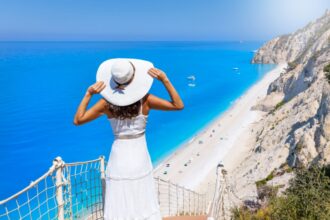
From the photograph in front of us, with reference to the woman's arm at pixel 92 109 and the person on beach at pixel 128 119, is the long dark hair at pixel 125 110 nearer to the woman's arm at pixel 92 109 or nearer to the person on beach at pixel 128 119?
the person on beach at pixel 128 119

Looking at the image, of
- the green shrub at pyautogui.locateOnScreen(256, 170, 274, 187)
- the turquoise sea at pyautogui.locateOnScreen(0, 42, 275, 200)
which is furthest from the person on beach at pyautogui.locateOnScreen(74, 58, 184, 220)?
the turquoise sea at pyautogui.locateOnScreen(0, 42, 275, 200)

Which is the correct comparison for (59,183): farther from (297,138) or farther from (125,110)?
(297,138)

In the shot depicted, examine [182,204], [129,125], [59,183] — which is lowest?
[182,204]

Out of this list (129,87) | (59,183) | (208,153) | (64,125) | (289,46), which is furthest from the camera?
(289,46)

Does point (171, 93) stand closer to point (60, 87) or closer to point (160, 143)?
point (160, 143)

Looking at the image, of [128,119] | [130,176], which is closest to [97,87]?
[128,119]

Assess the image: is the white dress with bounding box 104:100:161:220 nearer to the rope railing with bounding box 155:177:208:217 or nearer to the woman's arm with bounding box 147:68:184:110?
the woman's arm with bounding box 147:68:184:110

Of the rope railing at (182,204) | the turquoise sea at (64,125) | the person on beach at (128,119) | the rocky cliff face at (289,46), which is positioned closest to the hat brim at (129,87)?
the person on beach at (128,119)
